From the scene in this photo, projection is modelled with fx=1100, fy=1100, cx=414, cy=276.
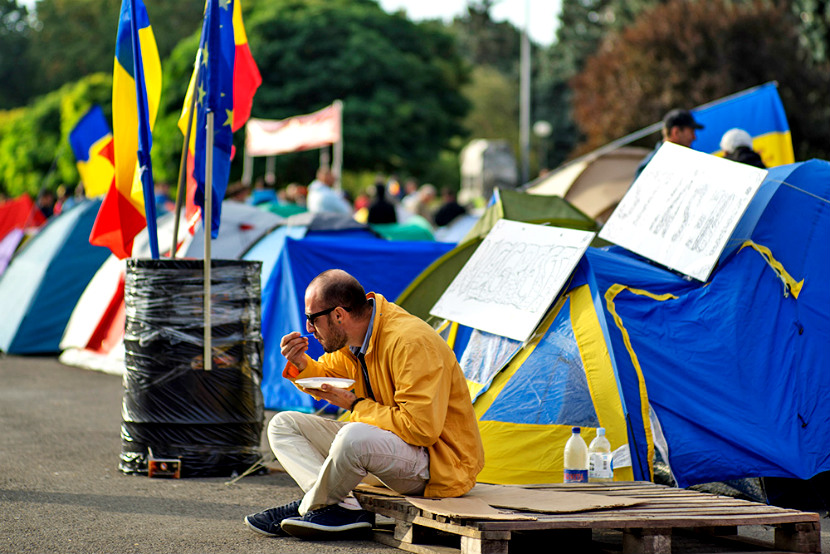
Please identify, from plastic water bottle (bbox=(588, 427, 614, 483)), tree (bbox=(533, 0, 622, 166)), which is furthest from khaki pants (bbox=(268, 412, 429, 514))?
tree (bbox=(533, 0, 622, 166))

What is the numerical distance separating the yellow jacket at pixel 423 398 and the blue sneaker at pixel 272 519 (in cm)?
53

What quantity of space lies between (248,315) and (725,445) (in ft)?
9.18

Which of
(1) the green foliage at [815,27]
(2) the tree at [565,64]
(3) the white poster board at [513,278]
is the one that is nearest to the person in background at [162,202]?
(3) the white poster board at [513,278]

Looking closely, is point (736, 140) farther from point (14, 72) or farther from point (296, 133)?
point (14, 72)

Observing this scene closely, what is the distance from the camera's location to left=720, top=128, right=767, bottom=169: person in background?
24.9 feet

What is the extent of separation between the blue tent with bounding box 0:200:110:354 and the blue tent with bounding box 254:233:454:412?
15.7 ft

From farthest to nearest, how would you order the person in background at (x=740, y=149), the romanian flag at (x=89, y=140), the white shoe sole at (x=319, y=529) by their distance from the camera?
the romanian flag at (x=89, y=140) < the person in background at (x=740, y=149) < the white shoe sole at (x=319, y=529)

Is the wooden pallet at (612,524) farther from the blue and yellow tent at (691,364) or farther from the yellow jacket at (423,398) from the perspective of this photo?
the blue and yellow tent at (691,364)

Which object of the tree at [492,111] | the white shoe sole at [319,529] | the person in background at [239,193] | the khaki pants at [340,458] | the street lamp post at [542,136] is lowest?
the white shoe sole at [319,529]

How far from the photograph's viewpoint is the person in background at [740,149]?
7598mm

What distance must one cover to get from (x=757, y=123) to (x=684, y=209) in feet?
12.6

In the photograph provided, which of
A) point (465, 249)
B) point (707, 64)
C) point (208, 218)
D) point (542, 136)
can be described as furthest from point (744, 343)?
point (542, 136)

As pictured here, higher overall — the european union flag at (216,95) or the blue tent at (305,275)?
the european union flag at (216,95)

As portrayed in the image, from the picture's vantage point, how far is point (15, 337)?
43.0ft
